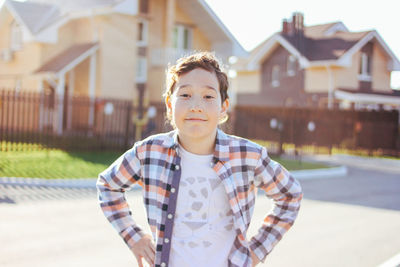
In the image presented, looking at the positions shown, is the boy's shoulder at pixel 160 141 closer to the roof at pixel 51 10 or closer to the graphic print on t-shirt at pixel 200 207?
the graphic print on t-shirt at pixel 200 207

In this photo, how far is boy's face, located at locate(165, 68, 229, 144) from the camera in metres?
2.25

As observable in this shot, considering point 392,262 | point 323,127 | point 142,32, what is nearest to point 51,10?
point 142,32

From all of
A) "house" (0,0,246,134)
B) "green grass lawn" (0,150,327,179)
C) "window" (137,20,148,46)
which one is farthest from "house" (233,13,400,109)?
"green grass lawn" (0,150,327,179)

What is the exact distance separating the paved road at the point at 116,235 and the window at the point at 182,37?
17.4 metres

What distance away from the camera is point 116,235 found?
648 centimetres

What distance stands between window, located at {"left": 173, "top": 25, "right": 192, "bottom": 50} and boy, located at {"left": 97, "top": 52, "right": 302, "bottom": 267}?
25.1m

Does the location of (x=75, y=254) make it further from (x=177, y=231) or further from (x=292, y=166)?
(x=292, y=166)

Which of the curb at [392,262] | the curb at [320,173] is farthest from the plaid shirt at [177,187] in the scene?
the curb at [320,173]

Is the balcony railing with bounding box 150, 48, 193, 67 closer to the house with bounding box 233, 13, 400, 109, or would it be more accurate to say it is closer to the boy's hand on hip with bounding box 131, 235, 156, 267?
the house with bounding box 233, 13, 400, 109

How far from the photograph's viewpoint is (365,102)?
30922mm

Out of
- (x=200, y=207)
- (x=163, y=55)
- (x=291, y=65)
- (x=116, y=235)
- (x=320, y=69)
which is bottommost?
(x=116, y=235)

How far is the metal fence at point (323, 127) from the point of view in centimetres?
2084

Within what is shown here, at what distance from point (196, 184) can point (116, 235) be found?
4.43 metres

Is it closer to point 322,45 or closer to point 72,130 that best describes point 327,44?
point 322,45
